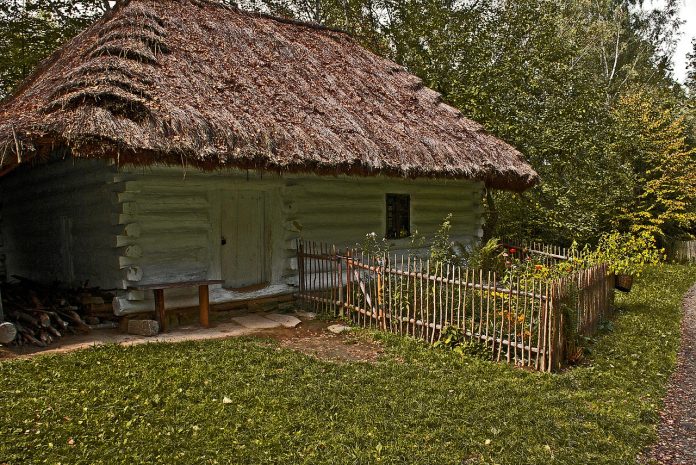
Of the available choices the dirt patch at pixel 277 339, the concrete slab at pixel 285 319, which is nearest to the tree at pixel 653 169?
the concrete slab at pixel 285 319

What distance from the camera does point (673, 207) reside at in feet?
60.5

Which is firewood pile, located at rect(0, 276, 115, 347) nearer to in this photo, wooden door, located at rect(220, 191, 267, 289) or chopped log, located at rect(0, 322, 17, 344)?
chopped log, located at rect(0, 322, 17, 344)

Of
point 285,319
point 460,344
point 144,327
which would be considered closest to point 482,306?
point 460,344

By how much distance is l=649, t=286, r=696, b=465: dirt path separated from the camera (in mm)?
4637

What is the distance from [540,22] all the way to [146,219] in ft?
45.3

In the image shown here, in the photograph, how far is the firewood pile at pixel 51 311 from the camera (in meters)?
7.42

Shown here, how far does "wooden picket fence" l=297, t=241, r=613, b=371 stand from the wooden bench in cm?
197

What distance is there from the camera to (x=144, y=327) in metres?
7.91

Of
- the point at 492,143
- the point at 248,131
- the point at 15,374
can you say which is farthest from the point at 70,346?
the point at 492,143

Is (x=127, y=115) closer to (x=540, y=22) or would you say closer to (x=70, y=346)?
(x=70, y=346)

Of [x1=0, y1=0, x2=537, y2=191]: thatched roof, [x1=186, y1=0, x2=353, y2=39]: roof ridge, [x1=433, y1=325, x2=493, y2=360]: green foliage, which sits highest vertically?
[x1=186, y1=0, x2=353, y2=39]: roof ridge

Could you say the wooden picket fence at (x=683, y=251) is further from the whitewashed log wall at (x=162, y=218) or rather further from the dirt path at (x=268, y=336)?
the dirt path at (x=268, y=336)

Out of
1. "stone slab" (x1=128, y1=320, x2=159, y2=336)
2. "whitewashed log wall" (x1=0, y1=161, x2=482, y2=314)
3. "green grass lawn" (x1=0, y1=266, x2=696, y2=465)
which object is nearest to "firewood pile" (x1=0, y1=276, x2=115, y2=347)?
"whitewashed log wall" (x1=0, y1=161, x2=482, y2=314)

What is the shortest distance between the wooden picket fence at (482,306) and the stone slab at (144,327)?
9.44ft
